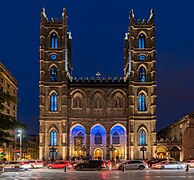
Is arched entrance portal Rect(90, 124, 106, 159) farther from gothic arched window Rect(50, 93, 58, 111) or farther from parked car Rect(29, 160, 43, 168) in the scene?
parked car Rect(29, 160, 43, 168)

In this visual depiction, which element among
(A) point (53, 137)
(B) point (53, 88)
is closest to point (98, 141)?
(A) point (53, 137)

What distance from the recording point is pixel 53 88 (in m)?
99.0

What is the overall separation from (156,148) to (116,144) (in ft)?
30.9

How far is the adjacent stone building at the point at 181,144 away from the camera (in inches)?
3556

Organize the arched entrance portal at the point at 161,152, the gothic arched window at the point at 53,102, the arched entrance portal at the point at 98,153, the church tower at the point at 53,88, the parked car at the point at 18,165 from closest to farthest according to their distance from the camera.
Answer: the parked car at the point at 18,165 < the church tower at the point at 53,88 < the arched entrance portal at the point at 161,152 < the gothic arched window at the point at 53,102 < the arched entrance portal at the point at 98,153

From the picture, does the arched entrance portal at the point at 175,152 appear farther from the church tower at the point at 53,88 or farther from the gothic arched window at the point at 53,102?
the gothic arched window at the point at 53,102

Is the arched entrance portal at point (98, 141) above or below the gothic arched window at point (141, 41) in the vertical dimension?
below

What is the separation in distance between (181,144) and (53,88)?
3023 cm

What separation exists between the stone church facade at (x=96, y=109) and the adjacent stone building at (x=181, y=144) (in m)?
2.71

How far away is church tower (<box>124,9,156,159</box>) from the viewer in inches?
3797

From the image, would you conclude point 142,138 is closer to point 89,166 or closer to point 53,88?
point 53,88

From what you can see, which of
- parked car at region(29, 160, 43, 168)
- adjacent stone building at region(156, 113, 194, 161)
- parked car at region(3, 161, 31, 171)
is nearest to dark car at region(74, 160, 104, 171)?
parked car at region(3, 161, 31, 171)

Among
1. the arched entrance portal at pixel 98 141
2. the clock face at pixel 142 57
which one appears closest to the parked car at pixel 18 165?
the arched entrance portal at pixel 98 141

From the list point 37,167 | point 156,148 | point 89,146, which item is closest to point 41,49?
point 89,146
